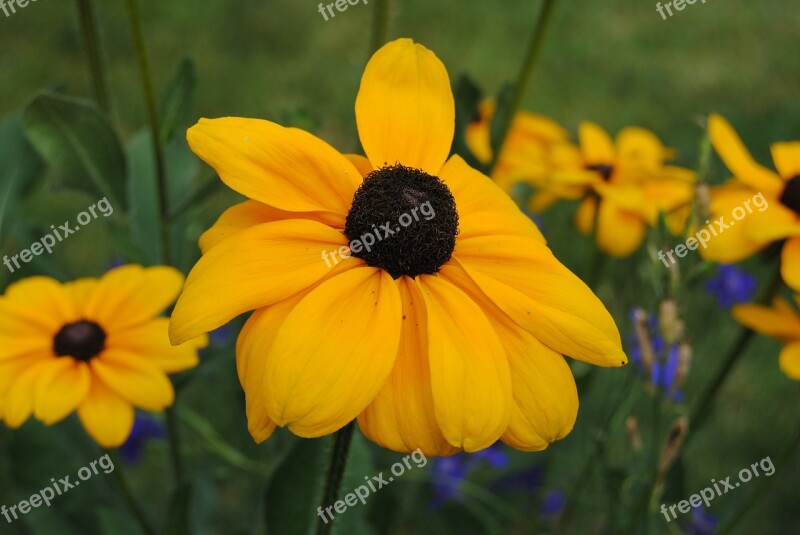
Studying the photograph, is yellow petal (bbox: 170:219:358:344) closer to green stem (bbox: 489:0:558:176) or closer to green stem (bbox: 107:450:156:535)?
green stem (bbox: 107:450:156:535)

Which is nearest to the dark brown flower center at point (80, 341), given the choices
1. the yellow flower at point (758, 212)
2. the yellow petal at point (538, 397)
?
the yellow petal at point (538, 397)

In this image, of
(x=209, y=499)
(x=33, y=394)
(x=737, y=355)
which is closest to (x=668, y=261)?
(x=737, y=355)

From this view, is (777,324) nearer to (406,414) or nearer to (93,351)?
(406,414)

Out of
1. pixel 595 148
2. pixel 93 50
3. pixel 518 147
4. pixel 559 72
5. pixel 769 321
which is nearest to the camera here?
pixel 769 321

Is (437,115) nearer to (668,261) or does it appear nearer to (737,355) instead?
(668,261)
